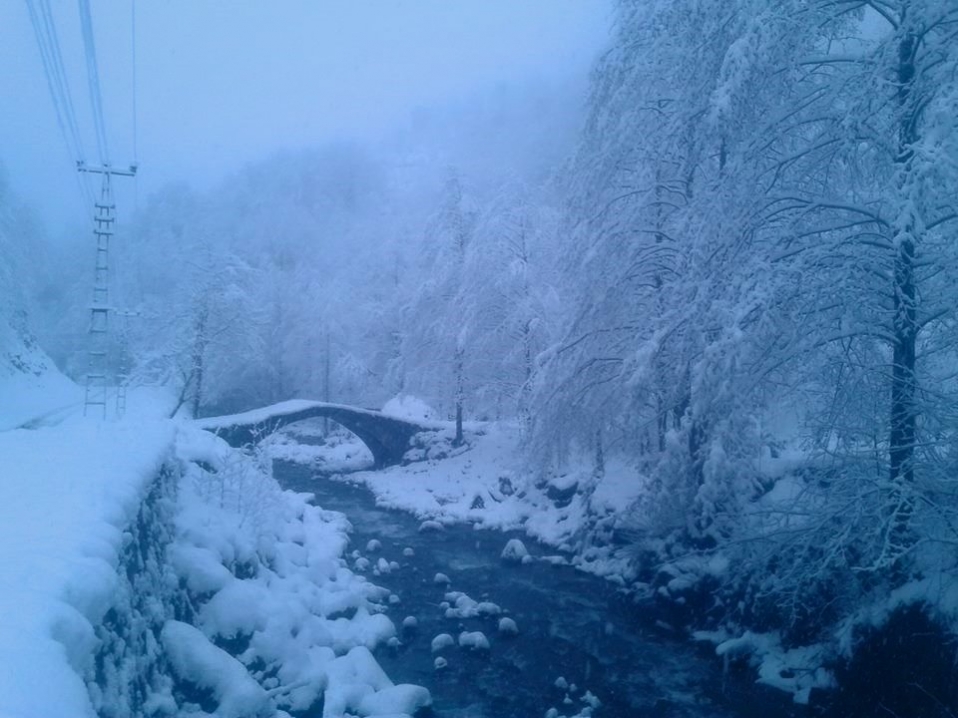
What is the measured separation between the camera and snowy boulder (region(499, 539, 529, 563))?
1594 centimetres

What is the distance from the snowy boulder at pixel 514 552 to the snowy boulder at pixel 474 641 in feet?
15.8

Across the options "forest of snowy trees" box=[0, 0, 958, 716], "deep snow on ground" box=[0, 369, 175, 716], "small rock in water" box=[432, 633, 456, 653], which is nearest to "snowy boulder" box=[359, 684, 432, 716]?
"small rock in water" box=[432, 633, 456, 653]

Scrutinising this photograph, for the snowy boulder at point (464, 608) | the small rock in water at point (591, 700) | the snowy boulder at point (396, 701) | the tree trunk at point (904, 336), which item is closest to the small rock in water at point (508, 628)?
the snowy boulder at point (464, 608)

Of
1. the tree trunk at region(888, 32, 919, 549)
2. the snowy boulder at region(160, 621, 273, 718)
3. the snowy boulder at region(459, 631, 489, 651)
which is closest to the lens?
the snowy boulder at region(160, 621, 273, 718)

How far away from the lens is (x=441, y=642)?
10.9 meters

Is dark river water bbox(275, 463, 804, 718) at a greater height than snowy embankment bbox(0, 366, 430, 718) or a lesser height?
lesser

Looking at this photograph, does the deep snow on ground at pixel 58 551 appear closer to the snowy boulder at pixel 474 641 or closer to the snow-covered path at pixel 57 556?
the snow-covered path at pixel 57 556

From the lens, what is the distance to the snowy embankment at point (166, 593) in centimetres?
380

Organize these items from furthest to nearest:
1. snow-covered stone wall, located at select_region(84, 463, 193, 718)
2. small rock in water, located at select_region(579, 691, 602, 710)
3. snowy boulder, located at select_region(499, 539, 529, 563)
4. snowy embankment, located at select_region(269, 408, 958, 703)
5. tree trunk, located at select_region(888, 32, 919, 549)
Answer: snowy boulder, located at select_region(499, 539, 529, 563), small rock in water, located at select_region(579, 691, 602, 710), snowy embankment, located at select_region(269, 408, 958, 703), tree trunk, located at select_region(888, 32, 919, 549), snow-covered stone wall, located at select_region(84, 463, 193, 718)

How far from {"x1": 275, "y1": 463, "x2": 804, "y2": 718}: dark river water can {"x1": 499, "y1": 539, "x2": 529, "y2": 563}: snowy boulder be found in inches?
8.9

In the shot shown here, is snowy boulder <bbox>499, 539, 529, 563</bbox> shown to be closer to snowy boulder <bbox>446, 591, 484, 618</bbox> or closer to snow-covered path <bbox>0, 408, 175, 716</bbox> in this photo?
snowy boulder <bbox>446, 591, 484, 618</bbox>

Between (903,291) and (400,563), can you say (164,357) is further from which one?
(903,291)

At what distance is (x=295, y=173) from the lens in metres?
86.8

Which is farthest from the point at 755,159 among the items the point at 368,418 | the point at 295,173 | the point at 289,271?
the point at 295,173
